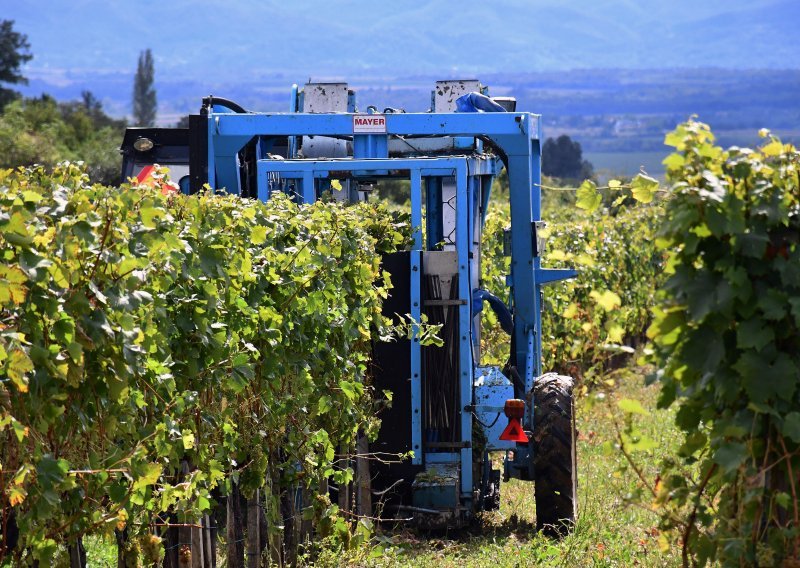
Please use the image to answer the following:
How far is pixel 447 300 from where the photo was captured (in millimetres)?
8789

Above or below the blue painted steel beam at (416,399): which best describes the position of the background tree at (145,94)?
above

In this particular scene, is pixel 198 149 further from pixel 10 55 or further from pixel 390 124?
pixel 10 55

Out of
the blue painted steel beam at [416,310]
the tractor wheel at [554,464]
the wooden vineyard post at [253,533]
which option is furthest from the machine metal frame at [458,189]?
the wooden vineyard post at [253,533]

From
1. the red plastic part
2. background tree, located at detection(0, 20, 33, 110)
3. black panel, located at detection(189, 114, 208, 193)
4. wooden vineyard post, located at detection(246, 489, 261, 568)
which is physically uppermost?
background tree, located at detection(0, 20, 33, 110)

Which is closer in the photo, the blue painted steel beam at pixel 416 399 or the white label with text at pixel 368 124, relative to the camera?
the blue painted steel beam at pixel 416 399

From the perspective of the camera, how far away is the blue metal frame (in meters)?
8.83

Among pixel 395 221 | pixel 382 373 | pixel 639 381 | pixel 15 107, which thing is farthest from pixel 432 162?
pixel 15 107

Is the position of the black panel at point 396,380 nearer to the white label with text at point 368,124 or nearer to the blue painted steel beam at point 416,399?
the blue painted steel beam at point 416,399

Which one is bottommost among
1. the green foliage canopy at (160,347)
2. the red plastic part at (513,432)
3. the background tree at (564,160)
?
the red plastic part at (513,432)

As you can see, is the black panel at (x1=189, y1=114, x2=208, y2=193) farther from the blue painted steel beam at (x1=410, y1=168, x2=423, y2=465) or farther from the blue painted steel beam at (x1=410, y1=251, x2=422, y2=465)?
the blue painted steel beam at (x1=410, y1=251, x2=422, y2=465)

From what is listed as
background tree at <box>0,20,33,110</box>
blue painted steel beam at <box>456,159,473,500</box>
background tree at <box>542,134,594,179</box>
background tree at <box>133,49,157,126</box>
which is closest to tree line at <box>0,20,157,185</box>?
background tree at <box>0,20,33,110</box>

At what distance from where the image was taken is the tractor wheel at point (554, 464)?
894 cm

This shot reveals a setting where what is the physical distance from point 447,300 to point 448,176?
88 cm

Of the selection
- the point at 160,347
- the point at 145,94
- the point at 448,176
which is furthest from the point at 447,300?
the point at 145,94
